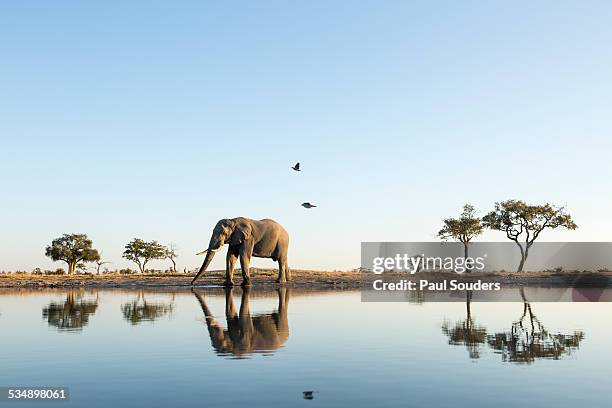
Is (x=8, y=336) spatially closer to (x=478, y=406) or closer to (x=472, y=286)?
(x=478, y=406)

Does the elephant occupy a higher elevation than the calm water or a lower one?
higher

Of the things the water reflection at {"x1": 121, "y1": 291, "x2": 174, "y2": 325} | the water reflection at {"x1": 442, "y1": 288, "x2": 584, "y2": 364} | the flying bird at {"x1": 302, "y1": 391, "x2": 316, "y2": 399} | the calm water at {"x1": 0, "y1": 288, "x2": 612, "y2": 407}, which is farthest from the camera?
the water reflection at {"x1": 121, "y1": 291, "x2": 174, "y2": 325}

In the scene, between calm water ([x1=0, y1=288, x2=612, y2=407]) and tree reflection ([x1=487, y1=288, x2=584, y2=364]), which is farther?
tree reflection ([x1=487, y1=288, x2=584, y2=364])

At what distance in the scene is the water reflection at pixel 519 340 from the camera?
626 inches

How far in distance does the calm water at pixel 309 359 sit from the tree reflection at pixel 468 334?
1.6 inches

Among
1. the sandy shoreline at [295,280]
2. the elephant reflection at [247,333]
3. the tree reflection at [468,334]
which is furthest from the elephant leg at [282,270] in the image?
the tree reflection at [468,334]

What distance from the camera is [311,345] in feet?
57.6

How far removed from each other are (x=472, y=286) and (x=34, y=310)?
48906 millimetres

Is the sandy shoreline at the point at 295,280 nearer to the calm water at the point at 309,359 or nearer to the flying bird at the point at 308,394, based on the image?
the calm water at the point at 309,359

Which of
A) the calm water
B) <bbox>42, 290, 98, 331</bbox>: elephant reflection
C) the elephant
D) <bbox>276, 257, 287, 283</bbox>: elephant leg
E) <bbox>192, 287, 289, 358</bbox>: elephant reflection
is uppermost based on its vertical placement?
the elephant

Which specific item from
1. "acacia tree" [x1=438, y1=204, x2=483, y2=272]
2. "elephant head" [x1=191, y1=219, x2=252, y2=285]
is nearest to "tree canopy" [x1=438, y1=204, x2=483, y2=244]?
"acacia tree" [x1=438, y1=204, x2=483, y2=272]

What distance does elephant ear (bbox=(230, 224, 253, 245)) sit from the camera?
51781 millimetres

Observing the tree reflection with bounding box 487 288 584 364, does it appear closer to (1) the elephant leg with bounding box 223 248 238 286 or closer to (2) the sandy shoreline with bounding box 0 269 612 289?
(1) the elephant leg with bounding box 223 248 238 286

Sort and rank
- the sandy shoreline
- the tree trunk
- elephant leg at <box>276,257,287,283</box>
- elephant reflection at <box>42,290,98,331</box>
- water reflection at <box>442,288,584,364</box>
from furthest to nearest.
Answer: the tree trunk, the sandy shoreline, elephant leg at <box>276,257,287,283</box>, elephant reflection at <box>42,290,98,331</box>, water reflection at <box>442,288,584,364</box>
